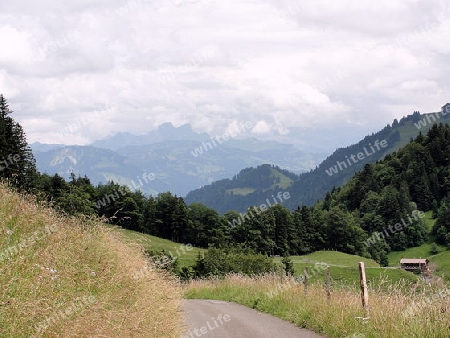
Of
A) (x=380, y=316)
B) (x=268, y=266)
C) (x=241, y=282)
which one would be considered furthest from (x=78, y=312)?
(x=268, y=266)

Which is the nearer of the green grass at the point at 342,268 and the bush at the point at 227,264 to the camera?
the bush at the point at 227,264

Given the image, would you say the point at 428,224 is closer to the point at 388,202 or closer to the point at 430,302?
the point at 388,202

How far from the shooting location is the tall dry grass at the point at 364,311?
31.7ft

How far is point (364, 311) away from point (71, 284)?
7.39 meters

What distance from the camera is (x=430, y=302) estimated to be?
33.3 feet

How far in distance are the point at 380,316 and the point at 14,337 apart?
8.13 metres
